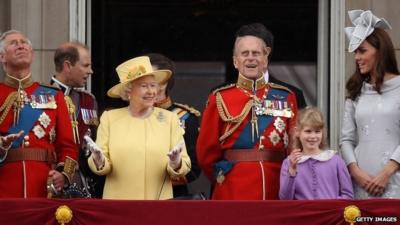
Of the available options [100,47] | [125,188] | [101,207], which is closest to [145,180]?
[125,188]

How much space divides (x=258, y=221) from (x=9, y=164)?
1.74 meters

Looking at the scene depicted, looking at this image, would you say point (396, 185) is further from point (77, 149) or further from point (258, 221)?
point (77, 149)

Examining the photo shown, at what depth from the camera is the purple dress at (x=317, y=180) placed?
331 inches

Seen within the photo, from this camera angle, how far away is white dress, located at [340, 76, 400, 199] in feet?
28.1

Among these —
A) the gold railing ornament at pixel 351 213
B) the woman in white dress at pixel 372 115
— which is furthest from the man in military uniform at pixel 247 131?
the gold railing ornament at pixel 351 213

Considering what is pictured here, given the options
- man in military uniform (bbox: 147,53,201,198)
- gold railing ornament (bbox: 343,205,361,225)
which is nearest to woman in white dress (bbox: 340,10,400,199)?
gold railing ornament (bbox: 343,205,361,225)

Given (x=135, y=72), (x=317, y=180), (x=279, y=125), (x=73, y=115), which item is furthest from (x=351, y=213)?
(x=73, y=115)

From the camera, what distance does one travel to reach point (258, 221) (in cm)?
793

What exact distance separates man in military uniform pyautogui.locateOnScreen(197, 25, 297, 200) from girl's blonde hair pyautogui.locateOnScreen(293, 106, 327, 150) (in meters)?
0.15

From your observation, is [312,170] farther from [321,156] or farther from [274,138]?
[274,138]

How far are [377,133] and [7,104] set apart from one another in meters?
2.33

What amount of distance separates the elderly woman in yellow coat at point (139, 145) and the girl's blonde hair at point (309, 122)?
688mm

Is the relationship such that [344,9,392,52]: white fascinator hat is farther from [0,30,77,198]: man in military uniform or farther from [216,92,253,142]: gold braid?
[0,30,77,198]: man in military uniform

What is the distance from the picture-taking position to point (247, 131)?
875 centimetres
